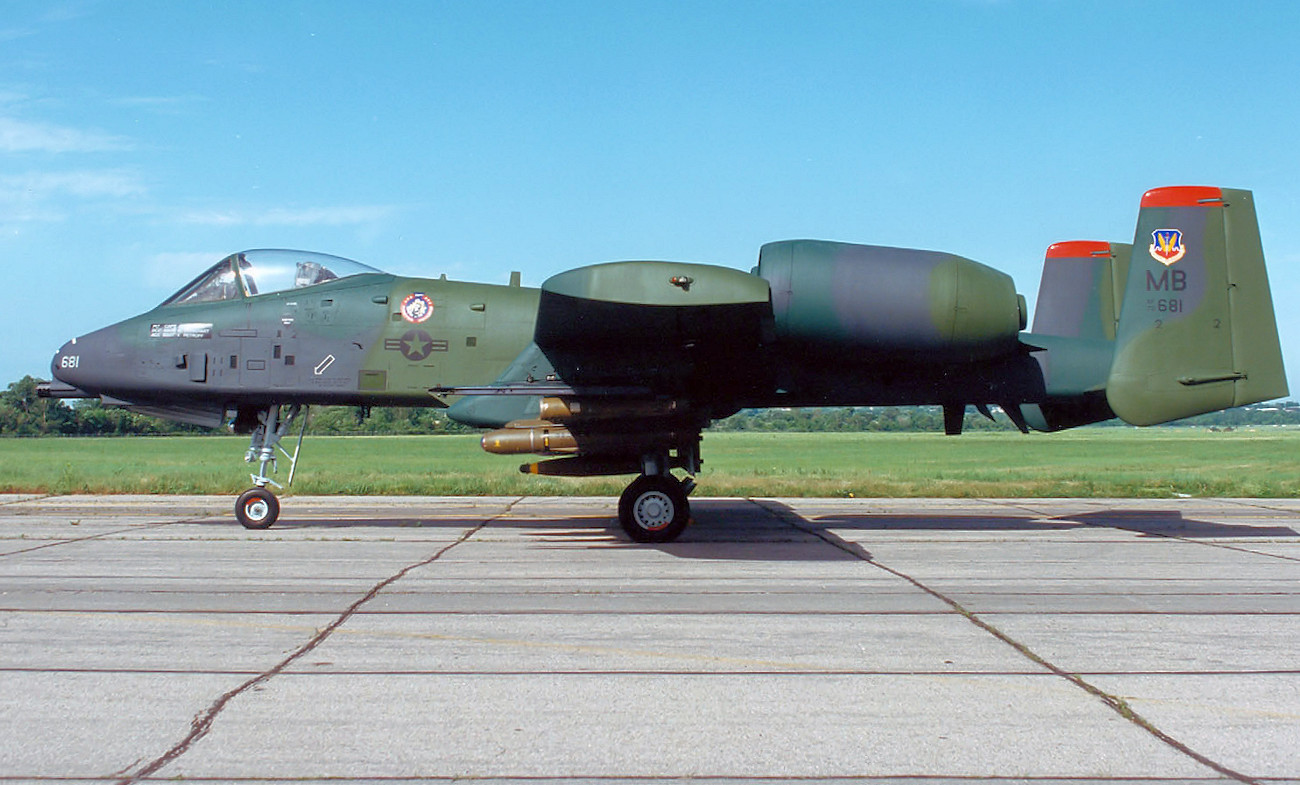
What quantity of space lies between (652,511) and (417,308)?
3.87 metres

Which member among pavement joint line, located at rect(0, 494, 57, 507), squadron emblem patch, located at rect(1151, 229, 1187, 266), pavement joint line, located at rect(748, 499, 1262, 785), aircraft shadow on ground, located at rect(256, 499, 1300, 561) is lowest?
pavement joint line, located at rect(0, 494, 57, 507)

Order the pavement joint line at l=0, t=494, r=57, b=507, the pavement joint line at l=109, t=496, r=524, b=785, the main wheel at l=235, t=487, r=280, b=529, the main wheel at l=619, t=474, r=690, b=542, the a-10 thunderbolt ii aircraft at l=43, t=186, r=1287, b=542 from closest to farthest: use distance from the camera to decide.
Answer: the pavement joint line at l=109, t=496, r=524, b=785, the a-10 thunderbolt ii aircraft at l=43, t=186, r=1287, b=542, the main wheel at l=619, t=474, r=690, b=542, the main wheel at l=235, t=487, r=280, b=529, the pavement joint line at l=0, t=494, r=57, b=507

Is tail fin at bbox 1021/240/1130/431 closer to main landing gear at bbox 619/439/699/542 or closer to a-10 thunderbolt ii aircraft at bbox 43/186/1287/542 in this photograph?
a-10 thunderbolt ii aircraft at bbox 43/186/1287/542

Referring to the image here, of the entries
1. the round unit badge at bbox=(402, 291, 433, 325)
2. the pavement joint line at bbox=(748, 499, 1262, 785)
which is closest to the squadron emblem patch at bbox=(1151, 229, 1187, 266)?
the pavement joint line at bbox=(748, 499, 1262, 785)

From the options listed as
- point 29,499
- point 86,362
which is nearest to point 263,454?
point 86,362

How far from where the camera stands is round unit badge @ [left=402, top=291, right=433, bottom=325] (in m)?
11.9

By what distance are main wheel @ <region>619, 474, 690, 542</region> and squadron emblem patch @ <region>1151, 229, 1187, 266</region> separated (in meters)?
6.60

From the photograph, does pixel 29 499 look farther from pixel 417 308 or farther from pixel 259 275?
pixel 417 308

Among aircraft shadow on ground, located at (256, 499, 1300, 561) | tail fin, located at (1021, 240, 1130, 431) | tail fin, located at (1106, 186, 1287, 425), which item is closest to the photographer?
aircraft shadow on ground, located at (256, 499, 1300, 561)

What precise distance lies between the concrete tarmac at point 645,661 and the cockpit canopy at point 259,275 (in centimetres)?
329

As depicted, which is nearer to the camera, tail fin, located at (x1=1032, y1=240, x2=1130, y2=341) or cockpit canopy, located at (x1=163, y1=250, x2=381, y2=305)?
cockpit canopy, located at (x1=163, y1=250, x2=381, y2=305)

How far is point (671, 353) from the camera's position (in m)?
10.9

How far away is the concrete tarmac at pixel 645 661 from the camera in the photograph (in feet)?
12.9

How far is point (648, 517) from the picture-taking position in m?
10.9
